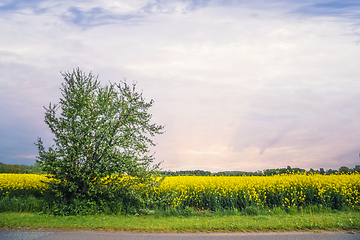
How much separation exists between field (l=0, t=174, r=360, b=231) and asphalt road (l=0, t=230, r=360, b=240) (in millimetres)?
→ 1145

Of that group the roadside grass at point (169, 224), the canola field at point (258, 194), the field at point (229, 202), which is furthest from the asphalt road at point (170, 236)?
the canola field at point (258, 194)

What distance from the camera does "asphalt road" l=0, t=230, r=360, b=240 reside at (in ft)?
26.7

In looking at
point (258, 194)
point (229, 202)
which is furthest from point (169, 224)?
point (258, 194)

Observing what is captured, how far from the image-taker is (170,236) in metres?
8.30

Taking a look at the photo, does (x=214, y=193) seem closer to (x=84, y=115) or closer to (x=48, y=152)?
(x=84, y=115)

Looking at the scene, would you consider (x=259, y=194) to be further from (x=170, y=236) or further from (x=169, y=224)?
(x=170, y=236)

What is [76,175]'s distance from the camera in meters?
11.8

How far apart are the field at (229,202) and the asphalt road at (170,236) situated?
1.14 metres

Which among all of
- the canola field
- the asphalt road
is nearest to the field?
the canola field

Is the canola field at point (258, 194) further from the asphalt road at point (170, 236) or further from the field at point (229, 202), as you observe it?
the asphalt road at point (170, 236)

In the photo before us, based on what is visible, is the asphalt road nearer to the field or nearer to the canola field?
the field

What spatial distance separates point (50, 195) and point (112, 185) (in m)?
4.06

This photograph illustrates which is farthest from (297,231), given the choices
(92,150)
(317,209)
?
(92,150)

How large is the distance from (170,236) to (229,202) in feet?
19.3
